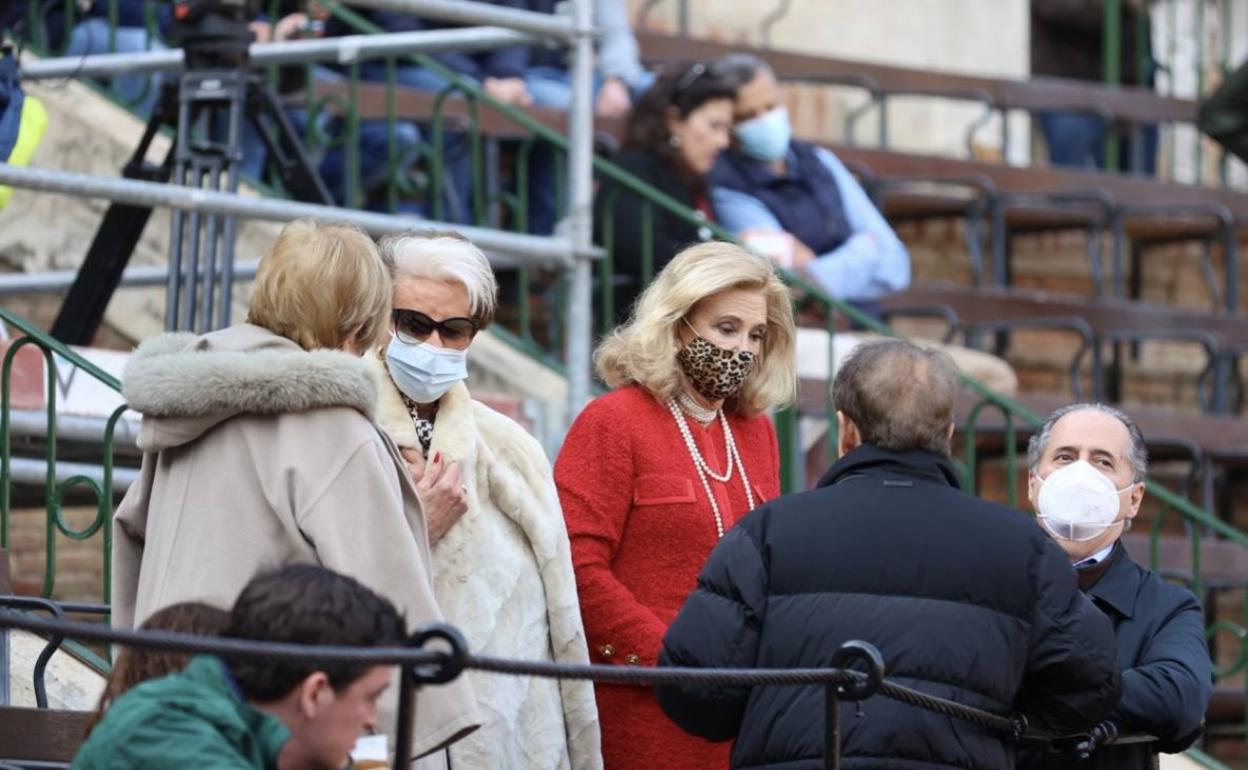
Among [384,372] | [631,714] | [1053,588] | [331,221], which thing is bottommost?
[631,714]

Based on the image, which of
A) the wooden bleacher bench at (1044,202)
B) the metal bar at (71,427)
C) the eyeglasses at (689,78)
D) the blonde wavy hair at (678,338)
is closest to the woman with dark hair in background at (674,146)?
the eyeglasses at (689,78)

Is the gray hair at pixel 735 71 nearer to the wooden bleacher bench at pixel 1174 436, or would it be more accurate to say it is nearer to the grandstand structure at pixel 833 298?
the grandstand structure at pixel 833 298

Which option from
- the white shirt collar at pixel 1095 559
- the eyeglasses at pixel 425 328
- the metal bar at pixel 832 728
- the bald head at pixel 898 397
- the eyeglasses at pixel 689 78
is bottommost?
the metal bar at pixel 832 728

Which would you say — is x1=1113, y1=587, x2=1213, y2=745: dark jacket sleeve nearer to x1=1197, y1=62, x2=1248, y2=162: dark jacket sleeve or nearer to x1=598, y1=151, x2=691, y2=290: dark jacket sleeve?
x1=598, y1=151, x2=691, y2=290: dark jacket sleeve

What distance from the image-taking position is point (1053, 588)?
413 cm

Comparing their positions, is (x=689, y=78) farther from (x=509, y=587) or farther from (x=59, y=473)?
(x=509, y=587)

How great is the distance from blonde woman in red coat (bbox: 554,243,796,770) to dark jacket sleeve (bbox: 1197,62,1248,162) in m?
4.29

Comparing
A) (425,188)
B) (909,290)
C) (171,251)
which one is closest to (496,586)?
(171,251)

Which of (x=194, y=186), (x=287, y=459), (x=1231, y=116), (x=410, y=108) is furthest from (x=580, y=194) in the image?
(x=287, y=459)

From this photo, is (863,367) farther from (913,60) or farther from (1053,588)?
(913,60)

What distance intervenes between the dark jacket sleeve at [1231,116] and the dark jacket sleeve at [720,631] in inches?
205

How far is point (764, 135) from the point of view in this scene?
9.04m

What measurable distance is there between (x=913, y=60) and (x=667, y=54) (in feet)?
7.18

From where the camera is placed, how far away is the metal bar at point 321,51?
756cm
